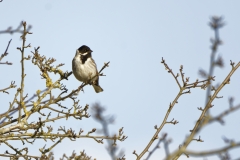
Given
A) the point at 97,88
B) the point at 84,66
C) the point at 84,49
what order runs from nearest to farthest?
the point at 84,66
the point at 97,88
the point at 84,49

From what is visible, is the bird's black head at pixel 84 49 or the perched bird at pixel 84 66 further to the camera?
the bird's black head at pixel 84 49

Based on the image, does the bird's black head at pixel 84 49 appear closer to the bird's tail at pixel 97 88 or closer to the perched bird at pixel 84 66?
the perched bird at pixel 84 66

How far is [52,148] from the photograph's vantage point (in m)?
5.84

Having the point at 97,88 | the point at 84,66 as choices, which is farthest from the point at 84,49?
the point at 97,88

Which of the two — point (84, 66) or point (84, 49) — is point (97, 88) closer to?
point (84, 66)

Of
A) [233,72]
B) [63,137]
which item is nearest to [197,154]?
[233,72]

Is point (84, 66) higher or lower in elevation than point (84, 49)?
→ lower

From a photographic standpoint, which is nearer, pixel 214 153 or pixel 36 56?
pixel 214 153

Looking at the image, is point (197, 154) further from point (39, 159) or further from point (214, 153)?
point (39, 159)

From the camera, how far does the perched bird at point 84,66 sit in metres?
9.88

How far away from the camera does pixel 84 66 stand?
1001cm

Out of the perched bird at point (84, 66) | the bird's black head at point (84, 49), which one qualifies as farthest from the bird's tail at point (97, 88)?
the bird's black head at point (84, 49)

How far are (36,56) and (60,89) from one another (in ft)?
1.94

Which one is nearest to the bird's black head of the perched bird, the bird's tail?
the perched bird
